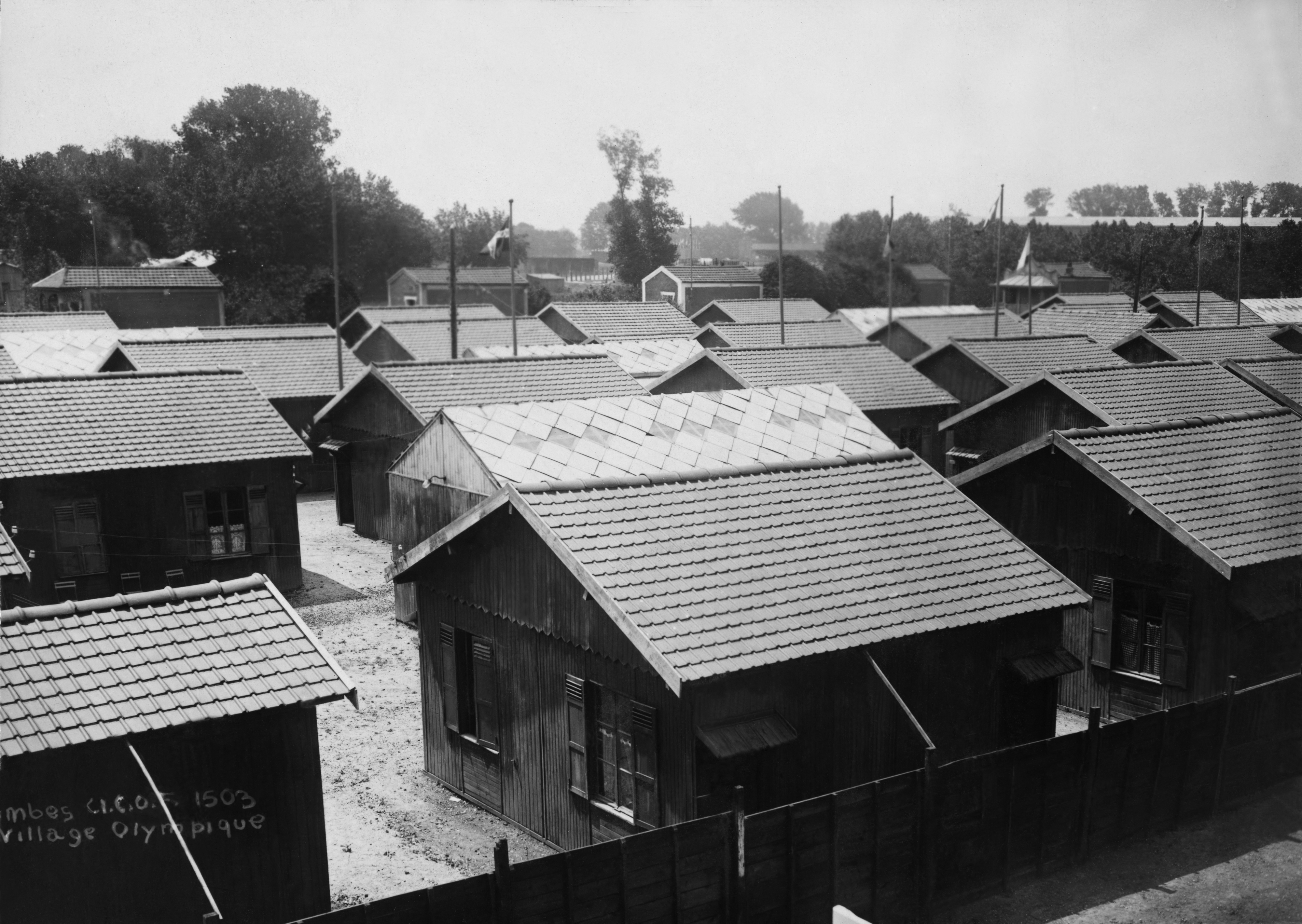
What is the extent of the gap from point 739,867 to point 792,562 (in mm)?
3933

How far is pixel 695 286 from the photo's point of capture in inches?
2446

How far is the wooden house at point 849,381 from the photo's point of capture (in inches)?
1308

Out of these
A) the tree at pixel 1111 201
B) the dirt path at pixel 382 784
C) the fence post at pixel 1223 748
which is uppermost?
the tree at pixel 1111 201

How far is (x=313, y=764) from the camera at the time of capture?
11.1 m

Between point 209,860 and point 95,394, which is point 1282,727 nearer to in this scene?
point 209,860

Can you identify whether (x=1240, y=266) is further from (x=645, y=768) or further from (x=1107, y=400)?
(x=645, y=768)

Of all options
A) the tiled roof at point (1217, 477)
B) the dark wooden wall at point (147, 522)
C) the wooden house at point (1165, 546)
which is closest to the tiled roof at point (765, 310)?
the dark wooden wall at point (147, 522)

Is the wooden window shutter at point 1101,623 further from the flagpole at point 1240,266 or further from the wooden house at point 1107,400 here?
the flagpole at point 1240,266

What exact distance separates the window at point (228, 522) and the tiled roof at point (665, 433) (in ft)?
29.2

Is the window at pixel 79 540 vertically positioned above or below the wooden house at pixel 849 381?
below

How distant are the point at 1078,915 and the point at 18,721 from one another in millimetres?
10100

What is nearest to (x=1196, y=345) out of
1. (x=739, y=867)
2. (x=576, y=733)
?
(x=576, y=733)

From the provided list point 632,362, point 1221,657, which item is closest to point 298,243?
point 632,362

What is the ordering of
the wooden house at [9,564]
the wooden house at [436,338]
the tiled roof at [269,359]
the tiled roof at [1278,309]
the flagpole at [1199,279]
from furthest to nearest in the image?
the wooden house at [436,338]
the flagpole at [1199,279]
the tiled roof at [1278,309]
the tiled roof at [269,359]
the wooden house at [9,564]
